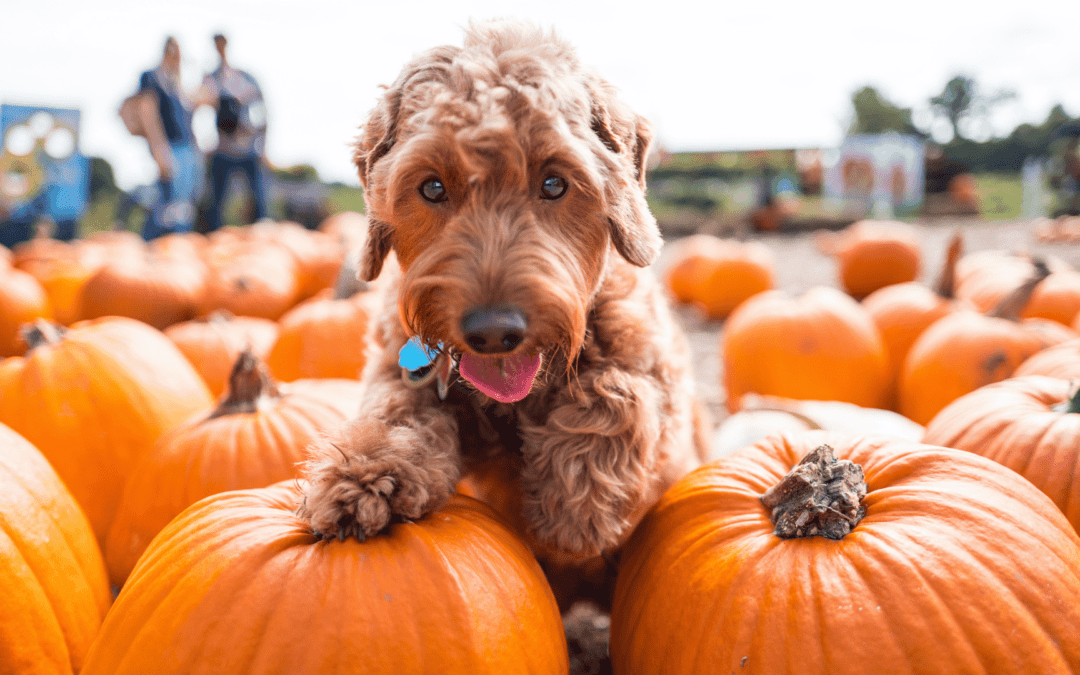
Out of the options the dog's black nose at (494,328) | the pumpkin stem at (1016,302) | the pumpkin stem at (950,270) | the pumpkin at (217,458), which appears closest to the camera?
the dog's black nose at (494,328)

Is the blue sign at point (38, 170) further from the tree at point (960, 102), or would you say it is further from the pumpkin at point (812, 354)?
Result: the tree at point (960, 102)

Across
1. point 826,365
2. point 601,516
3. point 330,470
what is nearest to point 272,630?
point 330,470

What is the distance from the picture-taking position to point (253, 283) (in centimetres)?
712

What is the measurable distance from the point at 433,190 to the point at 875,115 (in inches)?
2361

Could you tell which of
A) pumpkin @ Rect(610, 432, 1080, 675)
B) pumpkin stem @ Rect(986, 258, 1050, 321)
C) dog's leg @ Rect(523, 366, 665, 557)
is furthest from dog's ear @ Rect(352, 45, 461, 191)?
pumpkin stem @ Rect(986, 258, 1050, 321)

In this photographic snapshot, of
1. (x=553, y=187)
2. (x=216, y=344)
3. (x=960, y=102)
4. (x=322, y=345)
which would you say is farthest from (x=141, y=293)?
(x=960, y=102)

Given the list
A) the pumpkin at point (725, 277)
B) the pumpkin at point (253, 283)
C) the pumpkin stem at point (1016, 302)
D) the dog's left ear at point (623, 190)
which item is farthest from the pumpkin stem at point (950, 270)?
the pumpkin at point (253, 283)

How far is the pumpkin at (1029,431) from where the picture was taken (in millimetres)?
2316

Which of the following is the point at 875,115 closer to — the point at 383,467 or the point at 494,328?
the point at 494,328

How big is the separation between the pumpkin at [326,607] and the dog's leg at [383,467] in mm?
64

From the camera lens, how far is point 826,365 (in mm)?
5211

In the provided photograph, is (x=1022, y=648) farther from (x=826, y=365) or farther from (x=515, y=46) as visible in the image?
(x=826, y=365)

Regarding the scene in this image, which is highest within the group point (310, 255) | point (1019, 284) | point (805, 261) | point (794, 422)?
point (310, 255)

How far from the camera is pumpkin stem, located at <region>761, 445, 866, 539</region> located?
1.96 meters
